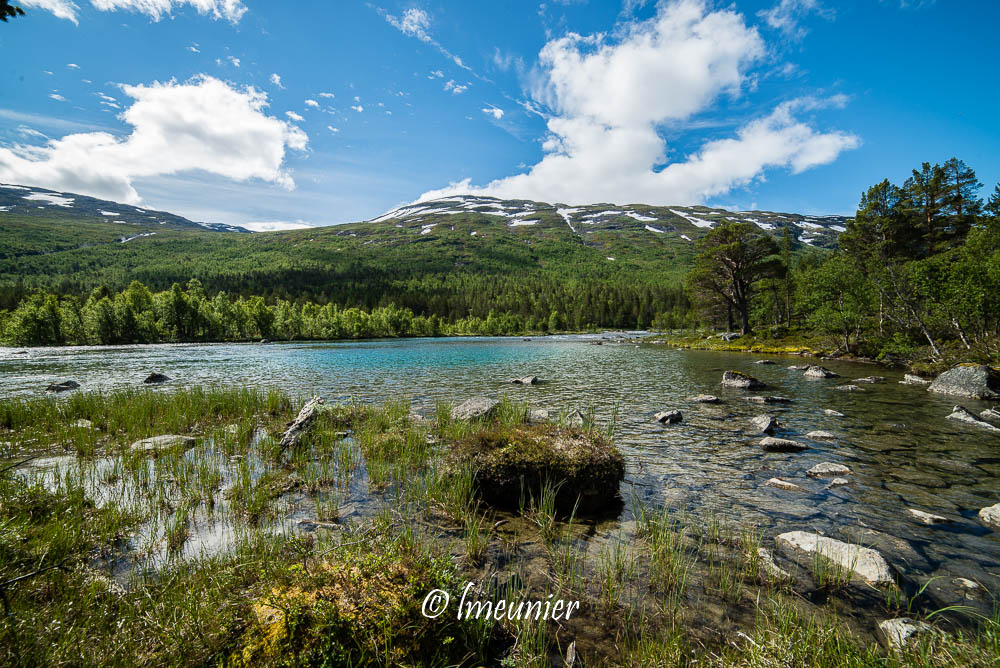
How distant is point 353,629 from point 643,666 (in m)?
2.62

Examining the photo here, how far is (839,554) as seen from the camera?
585 centimetres

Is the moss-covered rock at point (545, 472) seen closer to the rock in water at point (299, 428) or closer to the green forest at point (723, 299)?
the rock in water at point (299, 428)

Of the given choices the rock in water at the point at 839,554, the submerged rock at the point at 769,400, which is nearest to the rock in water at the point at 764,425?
the submerged rock at the point at 769,400

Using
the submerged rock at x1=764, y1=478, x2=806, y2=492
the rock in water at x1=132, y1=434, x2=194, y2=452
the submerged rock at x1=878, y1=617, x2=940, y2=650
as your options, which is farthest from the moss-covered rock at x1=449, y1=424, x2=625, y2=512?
the rock in water at x1=132, y1=434, x2=194, y2=452

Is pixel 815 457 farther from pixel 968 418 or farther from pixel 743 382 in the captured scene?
pixel 743 382

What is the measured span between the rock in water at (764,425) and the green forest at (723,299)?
69.0 feet

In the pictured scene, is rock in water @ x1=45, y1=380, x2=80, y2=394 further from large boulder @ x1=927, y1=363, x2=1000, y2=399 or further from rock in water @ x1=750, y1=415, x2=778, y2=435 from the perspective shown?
large boulder @ x1=927, y1=363, x2=1000, y2=399

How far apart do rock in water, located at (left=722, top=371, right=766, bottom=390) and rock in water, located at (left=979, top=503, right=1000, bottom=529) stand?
15.5 m

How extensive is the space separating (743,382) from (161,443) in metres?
26.4

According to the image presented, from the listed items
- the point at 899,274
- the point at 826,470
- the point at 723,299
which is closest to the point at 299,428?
the point at 826,470

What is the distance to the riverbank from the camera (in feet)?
10.7

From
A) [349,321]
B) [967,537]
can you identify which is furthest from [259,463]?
[349,321]

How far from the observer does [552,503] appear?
6840 mm

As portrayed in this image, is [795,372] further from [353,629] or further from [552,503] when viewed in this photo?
[353,629]
